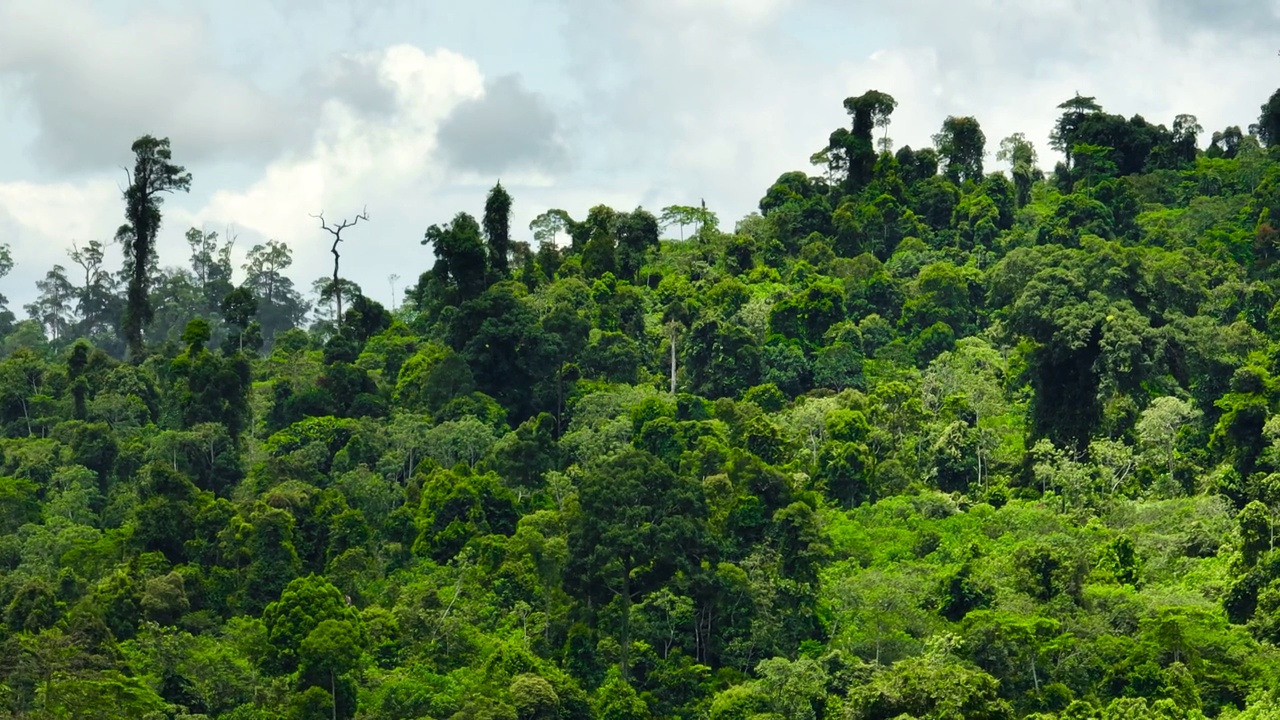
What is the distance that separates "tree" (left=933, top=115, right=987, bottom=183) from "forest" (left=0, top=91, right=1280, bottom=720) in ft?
24.5

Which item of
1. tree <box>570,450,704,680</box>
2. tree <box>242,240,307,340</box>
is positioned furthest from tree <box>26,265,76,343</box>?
tree <box>570,450,704,680</box>

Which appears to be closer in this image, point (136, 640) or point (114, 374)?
point (136, 640)

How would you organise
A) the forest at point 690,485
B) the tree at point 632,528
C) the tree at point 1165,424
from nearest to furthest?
the forest at point 690,485, the tree at point 632,528, the tree at point 1165,424

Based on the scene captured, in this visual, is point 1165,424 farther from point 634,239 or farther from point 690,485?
point 634,239

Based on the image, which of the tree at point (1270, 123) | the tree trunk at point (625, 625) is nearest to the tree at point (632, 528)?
the tree trunk at point (625, 625)

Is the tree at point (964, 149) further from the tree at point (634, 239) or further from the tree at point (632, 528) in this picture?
the tree at point (632, 528)

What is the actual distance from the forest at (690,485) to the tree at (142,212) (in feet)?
0.39

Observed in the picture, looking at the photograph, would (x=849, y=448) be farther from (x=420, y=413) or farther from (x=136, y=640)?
(x=136, y=640)

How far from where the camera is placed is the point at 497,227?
5691 centimetres

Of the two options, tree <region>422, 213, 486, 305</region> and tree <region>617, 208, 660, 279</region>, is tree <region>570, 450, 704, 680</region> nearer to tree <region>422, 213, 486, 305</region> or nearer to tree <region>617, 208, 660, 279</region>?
tree <region>422, 213, 486, 305</region>

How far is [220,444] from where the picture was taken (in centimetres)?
4766

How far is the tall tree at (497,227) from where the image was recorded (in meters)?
56.8

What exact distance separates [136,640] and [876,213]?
40.2m

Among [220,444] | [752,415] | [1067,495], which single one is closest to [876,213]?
[752,415]
